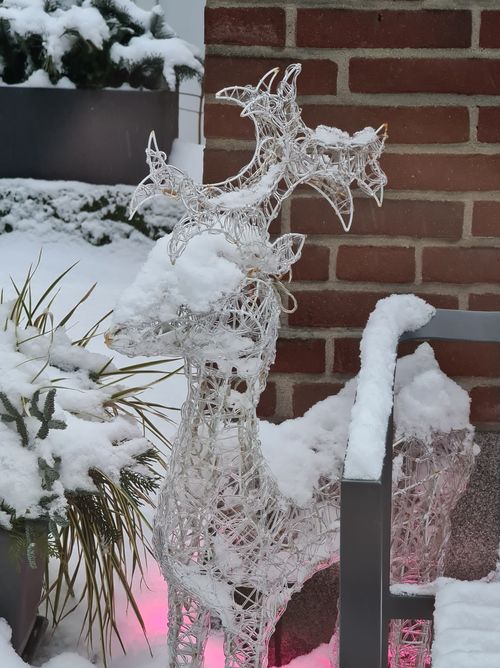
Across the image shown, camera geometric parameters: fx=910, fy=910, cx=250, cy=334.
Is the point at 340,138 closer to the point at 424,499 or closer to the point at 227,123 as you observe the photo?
the point at 227,123

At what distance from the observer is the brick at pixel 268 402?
5.66ft

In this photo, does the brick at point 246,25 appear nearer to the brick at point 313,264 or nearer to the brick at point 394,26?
the brick at point 394,26

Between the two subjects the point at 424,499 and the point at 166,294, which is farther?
the point at 424,499

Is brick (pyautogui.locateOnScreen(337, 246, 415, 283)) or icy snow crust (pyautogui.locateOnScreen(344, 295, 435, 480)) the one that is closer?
icy snow crust (pyautogui.locateOnScreen(344, 295, 435, 480))

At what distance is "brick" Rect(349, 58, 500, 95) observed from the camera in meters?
1.63

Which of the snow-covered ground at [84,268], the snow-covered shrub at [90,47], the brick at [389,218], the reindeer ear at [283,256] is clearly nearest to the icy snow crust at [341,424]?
the brick at [389,218]

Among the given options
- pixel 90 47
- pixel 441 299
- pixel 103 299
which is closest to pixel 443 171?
pixel 441 299

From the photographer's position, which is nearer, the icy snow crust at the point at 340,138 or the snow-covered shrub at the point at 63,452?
the icy snow crust at the point at 340,138

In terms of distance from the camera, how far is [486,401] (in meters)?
1.70

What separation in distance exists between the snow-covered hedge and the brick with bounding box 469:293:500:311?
2634 millimetres

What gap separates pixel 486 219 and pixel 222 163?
0.50 meters

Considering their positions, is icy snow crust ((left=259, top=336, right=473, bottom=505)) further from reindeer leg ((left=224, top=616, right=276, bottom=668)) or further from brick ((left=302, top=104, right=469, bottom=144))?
brick ((left=302, top=104, right=469, bottom=144))

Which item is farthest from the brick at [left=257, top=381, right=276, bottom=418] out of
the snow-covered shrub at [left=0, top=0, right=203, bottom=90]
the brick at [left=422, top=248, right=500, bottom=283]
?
the snow-covered shrub at [left=0, top=0, right=203, bottom=90]

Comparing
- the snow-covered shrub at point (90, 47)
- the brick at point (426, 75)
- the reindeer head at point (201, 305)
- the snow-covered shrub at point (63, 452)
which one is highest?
the snow-covered shrub at point (90, 47)
